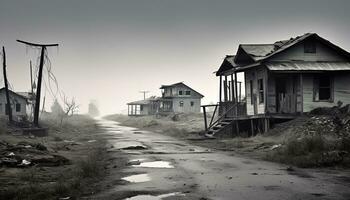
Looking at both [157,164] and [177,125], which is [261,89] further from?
[177,125]

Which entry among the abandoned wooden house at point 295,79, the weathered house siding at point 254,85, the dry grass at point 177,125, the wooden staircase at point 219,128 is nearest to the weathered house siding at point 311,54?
the abandoned wooden house at point 295,79

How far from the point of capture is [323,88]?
25188mm

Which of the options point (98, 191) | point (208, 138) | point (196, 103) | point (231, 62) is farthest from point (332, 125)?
point (196, 103)

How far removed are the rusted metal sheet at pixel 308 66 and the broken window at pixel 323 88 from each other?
36.6 inches

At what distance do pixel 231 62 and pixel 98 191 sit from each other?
855 inches

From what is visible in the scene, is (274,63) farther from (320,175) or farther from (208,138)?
(320,175)

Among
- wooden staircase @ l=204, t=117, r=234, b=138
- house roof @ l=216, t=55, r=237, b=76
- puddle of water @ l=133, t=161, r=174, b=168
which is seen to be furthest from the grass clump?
house roof @ l=216, t=55, r=237, b=76

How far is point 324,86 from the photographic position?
82.7 ft

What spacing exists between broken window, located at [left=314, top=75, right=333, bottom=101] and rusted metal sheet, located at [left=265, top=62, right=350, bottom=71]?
0.93 metres

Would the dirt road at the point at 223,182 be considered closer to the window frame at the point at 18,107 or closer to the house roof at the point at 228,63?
the house roof at the point at 228,63

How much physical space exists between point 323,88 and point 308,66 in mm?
2126

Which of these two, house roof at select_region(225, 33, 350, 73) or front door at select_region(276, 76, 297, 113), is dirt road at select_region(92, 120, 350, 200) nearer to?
front door at select_region(276, 76, 297, 113)

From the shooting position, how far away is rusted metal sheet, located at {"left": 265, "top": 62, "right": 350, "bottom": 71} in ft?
76.9

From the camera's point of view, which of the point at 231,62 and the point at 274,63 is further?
the point at 231,62
